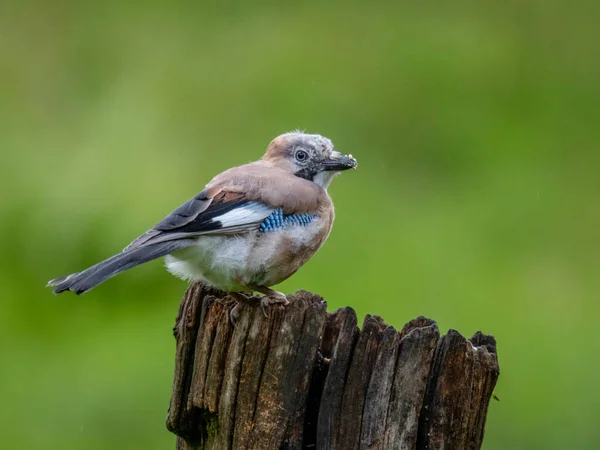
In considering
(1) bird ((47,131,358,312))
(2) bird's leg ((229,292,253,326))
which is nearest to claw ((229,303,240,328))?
(2) bird's leg ((229,292,253,326))

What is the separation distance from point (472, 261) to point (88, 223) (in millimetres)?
4056

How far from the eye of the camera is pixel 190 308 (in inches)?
258

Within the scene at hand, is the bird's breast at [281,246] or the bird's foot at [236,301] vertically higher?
the bird's breast at [281,246]

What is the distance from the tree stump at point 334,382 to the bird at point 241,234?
0.51 meters

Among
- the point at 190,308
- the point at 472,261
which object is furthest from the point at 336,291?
the point at 190,308

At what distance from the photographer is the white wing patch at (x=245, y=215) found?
7020 millimetres

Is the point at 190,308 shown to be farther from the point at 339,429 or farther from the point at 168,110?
the point at 168,110

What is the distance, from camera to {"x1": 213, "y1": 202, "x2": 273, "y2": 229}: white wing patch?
7020mm

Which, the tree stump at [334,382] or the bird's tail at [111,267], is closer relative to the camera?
the tree stump at [334,382]

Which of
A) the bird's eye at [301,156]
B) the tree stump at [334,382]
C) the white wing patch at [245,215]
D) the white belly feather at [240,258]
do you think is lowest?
the tree stump at [334,382]

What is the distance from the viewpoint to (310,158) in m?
8.29

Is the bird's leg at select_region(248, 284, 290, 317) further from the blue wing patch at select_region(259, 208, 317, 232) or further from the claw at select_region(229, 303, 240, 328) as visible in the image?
the blue wing patch at select_region(259, 208, 317, 232)

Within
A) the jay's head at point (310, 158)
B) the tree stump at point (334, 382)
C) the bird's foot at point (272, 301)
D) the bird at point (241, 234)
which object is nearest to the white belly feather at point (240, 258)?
the bird at point (241, 234)

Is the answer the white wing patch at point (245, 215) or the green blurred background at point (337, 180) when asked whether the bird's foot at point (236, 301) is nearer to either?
the white wing patch at point (245, 215)
